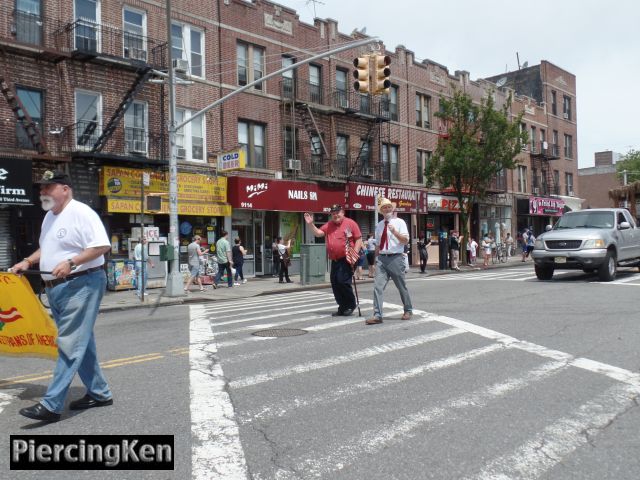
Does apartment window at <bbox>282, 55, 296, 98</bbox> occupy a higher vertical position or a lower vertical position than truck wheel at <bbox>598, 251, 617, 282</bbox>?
higher

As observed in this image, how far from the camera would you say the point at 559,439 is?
13.2 ft

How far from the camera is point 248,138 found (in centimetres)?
2430

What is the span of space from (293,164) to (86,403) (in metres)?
20.9

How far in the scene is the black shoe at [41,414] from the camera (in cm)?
442

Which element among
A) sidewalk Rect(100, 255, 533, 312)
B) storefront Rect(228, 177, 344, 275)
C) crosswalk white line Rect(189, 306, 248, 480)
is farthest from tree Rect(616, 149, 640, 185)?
crosswalk white line Rect(189, 306, 248, 480)

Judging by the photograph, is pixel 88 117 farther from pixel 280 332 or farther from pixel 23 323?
pixel 23 323

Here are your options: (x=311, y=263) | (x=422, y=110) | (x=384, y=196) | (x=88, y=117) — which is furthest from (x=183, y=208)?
(x=422, y=110)

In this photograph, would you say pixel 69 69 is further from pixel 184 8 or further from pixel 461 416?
pixel 461 416

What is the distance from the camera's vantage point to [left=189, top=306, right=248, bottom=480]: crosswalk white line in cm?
358

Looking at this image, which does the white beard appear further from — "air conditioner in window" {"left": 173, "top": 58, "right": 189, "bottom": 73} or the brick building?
"air conditioner in window" {"left": 173, "top": 58, "right": 189, "bottom": 73}

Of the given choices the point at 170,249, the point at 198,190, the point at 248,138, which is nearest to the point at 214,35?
the point at 248,138

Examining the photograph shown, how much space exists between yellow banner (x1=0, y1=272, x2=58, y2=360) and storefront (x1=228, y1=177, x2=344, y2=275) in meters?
17.4

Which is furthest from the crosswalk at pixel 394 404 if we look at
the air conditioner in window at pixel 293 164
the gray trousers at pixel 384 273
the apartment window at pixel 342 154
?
the apartment window at pixel 342 154

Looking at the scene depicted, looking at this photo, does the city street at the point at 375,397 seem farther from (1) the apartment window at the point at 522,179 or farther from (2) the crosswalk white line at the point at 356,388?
(1) the apartment window at the point at 522,179
